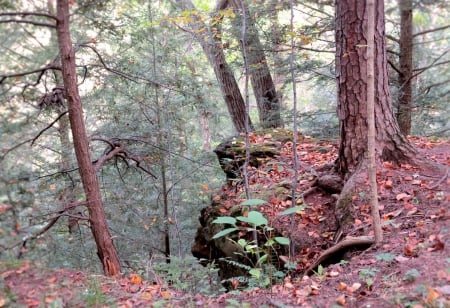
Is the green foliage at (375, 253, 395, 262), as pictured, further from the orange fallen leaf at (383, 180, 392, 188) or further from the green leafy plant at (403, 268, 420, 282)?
the orange fallen leaf at (383, 180, 392, 188)

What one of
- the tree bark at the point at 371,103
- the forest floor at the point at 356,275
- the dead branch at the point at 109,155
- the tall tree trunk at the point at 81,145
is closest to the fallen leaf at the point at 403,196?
the forest floor at the point at 356,275

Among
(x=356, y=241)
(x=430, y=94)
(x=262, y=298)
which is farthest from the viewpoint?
(x=430, y=94)

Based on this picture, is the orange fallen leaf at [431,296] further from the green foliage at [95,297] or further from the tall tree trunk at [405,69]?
the tall tree trunk at [405,69]

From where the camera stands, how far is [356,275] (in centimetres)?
331

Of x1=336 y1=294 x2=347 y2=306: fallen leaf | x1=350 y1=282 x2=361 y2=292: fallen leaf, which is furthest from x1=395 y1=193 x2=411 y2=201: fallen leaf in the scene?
x1=336 y1=294 x2=347 y2=306: fallen leaf

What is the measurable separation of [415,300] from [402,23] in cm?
714

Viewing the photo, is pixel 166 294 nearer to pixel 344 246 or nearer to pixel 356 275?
pixel 356 275

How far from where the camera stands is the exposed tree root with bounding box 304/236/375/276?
12.8 ft

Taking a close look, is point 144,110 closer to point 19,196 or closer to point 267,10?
point 267,10

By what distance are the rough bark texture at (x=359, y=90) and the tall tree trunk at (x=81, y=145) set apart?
10.7 feet

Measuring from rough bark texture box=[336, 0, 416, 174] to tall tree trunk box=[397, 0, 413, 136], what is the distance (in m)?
3.59

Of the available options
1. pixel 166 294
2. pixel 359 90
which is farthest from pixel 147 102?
pixel 166 294

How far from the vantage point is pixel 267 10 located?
8828 mm

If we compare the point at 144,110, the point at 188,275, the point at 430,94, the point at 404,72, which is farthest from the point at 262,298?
the point at 430,94
